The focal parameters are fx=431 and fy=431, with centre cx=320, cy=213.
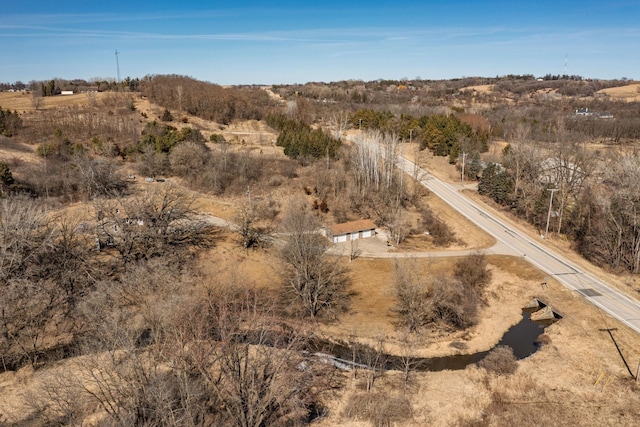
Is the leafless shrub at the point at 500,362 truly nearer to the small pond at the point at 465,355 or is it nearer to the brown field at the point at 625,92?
the small pond at the point at 465,355

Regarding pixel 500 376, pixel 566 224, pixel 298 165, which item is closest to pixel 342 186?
pixel 298 165

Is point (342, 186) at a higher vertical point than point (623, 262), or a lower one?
higher

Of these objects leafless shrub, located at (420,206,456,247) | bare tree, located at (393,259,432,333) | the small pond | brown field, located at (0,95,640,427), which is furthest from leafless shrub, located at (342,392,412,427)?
leafless shrub, located at (420,206,456,247)

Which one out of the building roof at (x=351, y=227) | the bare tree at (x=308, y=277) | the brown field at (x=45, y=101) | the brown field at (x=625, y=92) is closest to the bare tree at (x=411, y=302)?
the bare tree at (x=308, y=277)

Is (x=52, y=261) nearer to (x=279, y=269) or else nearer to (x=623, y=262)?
(x=279, y=269)

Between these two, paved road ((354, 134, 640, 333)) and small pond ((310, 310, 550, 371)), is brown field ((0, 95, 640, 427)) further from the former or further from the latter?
paved road ((354, 134, 640, 333))

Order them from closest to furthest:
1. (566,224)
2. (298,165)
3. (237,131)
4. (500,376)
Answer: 1. (500,376)
2. (566,224)
3. (298,165)
4. (237,131)

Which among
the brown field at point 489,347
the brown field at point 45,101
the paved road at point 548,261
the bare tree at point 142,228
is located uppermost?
the brown field at point 45,101

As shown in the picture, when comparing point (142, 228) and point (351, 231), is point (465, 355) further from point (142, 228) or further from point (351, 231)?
point (142, 228)
